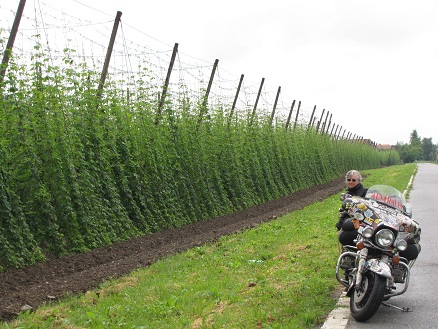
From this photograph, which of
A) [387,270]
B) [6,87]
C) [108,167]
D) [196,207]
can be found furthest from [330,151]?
[387,270]

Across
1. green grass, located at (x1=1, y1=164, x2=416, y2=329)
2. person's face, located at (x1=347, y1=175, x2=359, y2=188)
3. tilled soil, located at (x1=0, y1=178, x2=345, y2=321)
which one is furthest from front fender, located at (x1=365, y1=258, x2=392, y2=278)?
tilled soil, located at (x1=0, y1=178, x2=345, y2=321)

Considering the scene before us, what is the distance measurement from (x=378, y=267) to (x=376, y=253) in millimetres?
408

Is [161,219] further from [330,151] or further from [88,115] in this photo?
[330,151]

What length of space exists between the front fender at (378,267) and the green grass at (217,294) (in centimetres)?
78

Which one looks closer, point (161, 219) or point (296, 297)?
point (296, 297)

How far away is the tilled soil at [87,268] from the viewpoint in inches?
333

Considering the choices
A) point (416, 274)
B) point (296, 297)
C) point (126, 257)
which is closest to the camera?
point (296, 297)

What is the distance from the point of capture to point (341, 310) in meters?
7.17

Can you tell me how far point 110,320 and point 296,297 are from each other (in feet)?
7.44

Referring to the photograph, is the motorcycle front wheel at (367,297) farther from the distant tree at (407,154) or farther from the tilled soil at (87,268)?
the distant tree at (407,154)

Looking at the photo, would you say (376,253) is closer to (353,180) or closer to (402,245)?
(402,245)

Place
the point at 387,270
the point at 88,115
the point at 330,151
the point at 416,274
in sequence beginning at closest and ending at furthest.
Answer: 1. the point at 387,270
2. the point at 416,274
3. the point at 88,115
4. the point at 330,151

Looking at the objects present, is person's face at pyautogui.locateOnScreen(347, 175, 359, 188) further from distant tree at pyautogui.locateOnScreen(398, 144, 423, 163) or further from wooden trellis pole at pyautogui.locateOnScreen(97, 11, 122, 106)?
distant tree at pyautogui.locateOnScreen(398, 144, 423, 163)

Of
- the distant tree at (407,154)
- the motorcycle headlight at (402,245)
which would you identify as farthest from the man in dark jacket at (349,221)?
the distant tree at (407,154)
